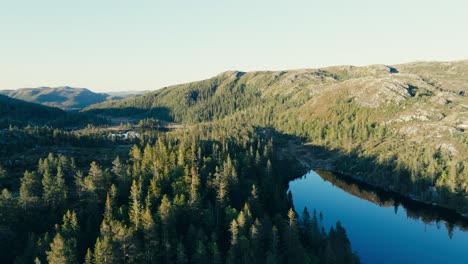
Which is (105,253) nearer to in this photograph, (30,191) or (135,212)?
(135,212)

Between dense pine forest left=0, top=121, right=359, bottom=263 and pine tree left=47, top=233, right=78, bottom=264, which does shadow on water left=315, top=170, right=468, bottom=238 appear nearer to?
dense pine forest left=0, top=121, right=359, bottom=263

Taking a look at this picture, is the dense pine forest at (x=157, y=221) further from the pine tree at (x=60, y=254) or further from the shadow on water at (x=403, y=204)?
the shadow on water at (x=403, y=204)

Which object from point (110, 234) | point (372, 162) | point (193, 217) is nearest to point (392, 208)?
point (372, 162)

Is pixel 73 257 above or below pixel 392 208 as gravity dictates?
above

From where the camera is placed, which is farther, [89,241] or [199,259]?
[89,241]

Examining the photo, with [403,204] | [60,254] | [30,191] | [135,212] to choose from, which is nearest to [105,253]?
[60,254]

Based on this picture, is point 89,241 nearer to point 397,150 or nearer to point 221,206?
point 221,206

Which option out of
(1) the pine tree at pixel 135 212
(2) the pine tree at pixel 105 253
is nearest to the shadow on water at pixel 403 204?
(1) the pine tree at pixel 135 212
